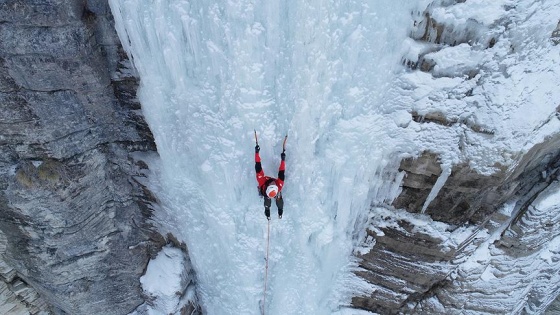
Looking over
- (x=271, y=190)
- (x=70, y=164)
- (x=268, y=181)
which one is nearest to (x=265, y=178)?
(x=268, y=181)

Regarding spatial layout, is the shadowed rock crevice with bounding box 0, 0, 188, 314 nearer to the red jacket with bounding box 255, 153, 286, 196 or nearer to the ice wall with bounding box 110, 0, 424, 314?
the ice wall with bounding box 110, 0, 424, 314

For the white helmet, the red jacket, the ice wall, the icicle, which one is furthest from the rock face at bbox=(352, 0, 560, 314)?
the white helmet

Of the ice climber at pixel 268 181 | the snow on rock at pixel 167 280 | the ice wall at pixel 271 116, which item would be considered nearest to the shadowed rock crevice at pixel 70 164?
the snow on rock at pixel 167 280

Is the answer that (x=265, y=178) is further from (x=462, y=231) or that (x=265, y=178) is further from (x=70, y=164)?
(x=462, y=231)

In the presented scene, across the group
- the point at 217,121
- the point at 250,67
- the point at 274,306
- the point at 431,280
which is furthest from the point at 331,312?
the point at 250,67

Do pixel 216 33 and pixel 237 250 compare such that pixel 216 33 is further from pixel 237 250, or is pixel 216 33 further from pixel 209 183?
pixel 237 250

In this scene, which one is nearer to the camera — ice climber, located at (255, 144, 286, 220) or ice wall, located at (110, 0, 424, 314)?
ice wall, located at (110, 0, 424, 314)
